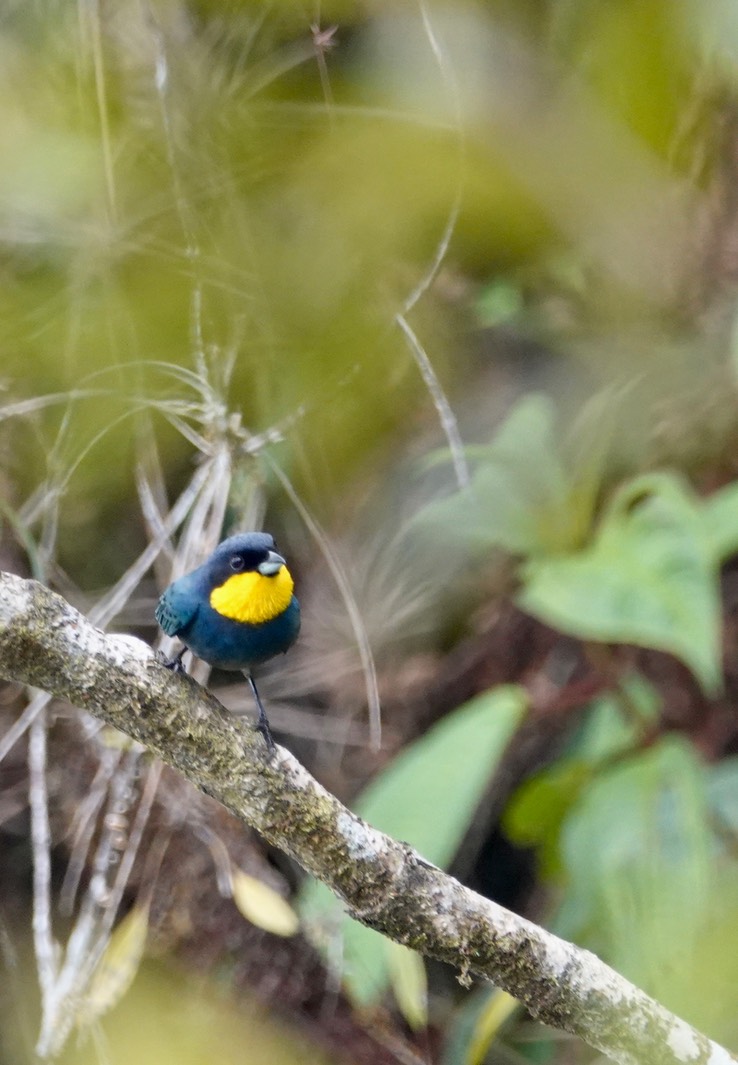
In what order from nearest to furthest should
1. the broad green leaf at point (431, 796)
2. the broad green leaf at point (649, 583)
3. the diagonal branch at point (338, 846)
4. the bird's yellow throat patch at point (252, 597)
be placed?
the diagonal branch at point (338, 846)
the bird's yellow throat patch at point (252, 597)
the broad green leaf at point (649, 583)
the broad green leaf at point (431, 796)

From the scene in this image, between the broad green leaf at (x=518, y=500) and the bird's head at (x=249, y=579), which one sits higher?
the bird's head at (x=249, y=579)

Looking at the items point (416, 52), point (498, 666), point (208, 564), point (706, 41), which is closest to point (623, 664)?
point (498, 666)

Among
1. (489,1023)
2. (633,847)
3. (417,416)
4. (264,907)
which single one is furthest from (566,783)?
(417,416)

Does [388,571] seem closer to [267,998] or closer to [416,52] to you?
[267,998]

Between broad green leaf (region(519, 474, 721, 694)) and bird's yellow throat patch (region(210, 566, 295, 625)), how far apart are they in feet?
2.43

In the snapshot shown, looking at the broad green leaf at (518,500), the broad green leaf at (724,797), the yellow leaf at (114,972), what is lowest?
the broad green leaf at (724,797)

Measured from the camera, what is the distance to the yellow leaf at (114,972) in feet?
8.37

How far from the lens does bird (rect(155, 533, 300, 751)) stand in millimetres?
1841

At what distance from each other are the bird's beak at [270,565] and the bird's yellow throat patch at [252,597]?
15 mm

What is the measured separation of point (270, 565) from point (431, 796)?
109 centimetres

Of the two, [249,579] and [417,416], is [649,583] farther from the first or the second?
[417,416]

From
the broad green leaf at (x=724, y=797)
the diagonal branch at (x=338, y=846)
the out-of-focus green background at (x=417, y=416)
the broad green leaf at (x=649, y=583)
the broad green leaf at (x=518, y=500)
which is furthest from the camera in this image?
the broad green leaf at (x=518, y=500)

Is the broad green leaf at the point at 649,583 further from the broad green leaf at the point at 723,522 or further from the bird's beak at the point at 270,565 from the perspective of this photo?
the bird's beak at the point at 270,565

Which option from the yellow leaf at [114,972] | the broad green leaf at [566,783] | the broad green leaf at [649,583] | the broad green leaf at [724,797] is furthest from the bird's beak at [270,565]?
the broad green leaf at [724,797]
